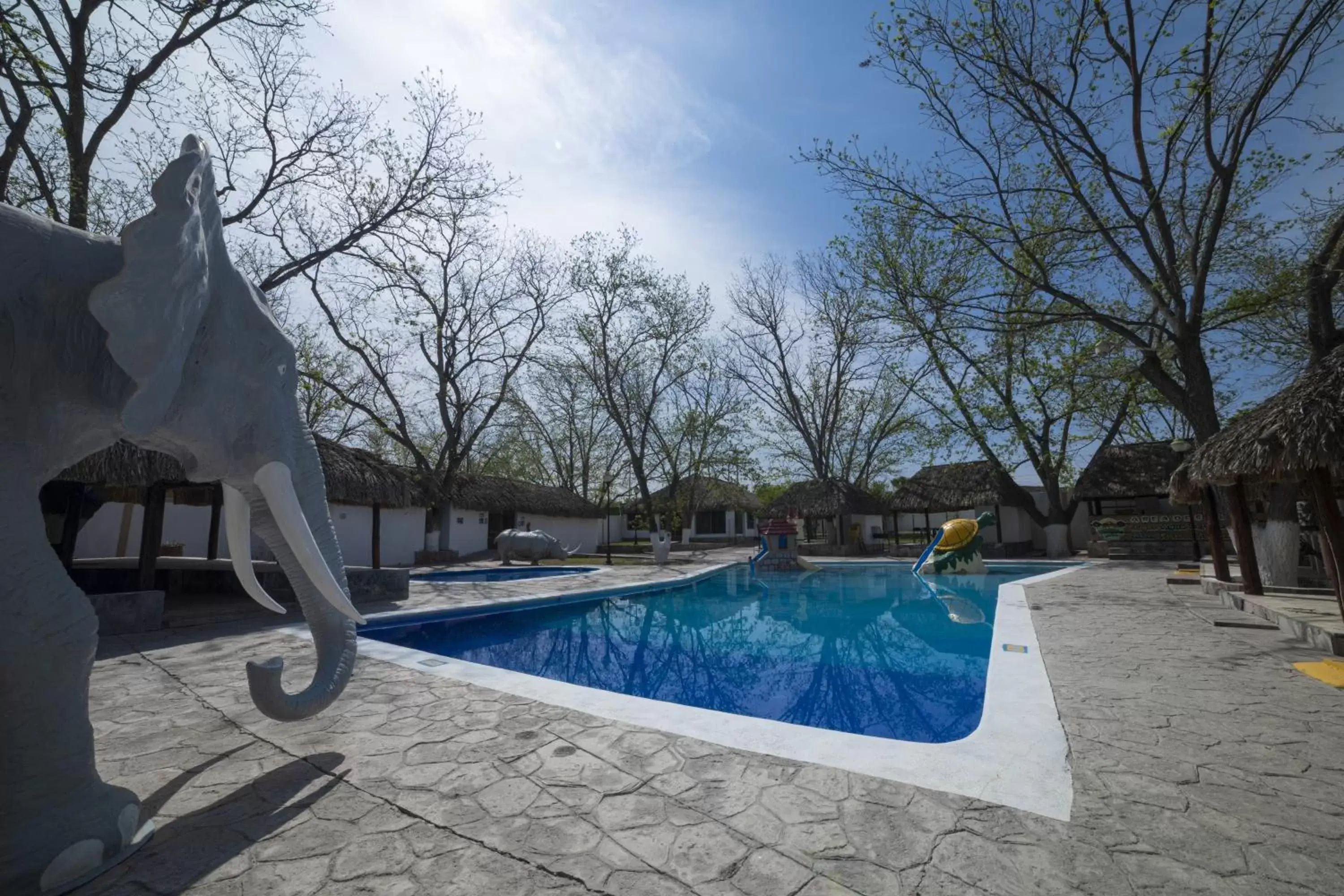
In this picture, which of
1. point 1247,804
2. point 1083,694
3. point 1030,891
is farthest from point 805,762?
point 1083,694

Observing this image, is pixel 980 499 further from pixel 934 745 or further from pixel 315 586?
pixel 315 586

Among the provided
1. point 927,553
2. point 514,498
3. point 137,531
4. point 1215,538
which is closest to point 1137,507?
point 927,553

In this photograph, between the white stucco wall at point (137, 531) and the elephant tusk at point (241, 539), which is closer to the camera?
the elephant tusk at point (241, 539)

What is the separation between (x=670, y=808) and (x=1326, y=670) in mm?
5143

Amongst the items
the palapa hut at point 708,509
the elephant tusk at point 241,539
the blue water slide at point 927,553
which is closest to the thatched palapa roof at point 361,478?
the elephant tusk at point 241,539

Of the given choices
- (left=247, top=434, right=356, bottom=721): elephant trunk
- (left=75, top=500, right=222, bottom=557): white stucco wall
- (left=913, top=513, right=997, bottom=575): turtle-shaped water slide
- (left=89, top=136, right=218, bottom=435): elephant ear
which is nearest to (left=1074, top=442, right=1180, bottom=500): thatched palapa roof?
(left=913, top=513, right=997, bottom=575): turtle-shaped water slide

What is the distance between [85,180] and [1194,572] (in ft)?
69.6

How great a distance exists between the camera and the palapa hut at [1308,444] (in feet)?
16.3

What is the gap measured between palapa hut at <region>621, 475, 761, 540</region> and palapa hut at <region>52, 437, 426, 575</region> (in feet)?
46.2

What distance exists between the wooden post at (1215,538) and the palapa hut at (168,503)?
1321cm

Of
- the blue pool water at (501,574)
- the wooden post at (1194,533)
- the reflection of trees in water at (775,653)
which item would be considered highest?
the wooden post at (1194,533)

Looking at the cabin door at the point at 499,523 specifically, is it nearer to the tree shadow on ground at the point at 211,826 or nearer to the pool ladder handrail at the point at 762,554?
the pool ladder handrail at the point at 762,554

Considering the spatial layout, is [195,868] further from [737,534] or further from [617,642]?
[737,534]

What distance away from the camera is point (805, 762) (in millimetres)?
2848
